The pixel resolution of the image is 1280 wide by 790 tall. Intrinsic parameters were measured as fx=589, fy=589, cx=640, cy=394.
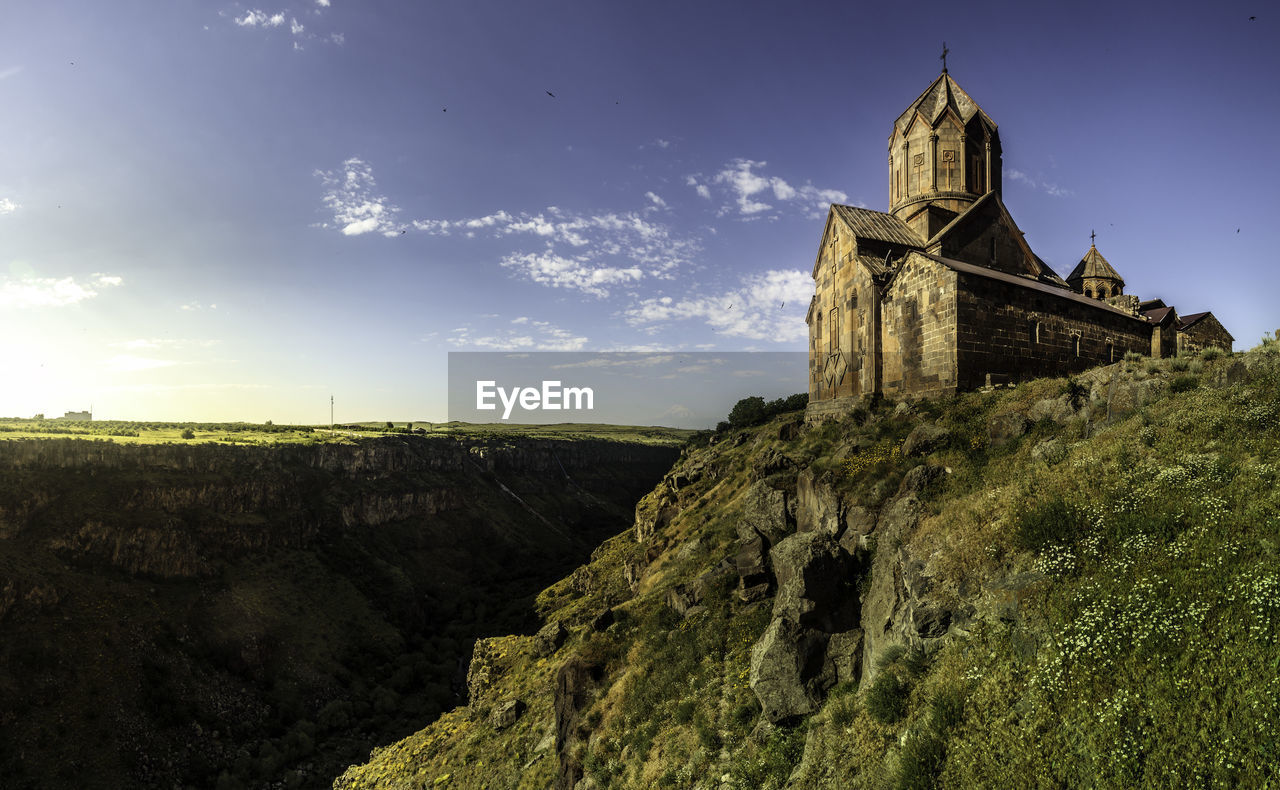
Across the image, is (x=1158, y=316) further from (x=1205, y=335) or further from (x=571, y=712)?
(x=571, y=712)

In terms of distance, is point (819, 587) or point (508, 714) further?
point (508, 714)

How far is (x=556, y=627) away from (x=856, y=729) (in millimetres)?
20994

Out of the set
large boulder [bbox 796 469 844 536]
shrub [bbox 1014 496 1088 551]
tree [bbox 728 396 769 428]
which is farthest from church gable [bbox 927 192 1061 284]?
tree [bbox 728 396 769 428]

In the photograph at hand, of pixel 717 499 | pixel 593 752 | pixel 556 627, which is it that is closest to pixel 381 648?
pixel 556 627

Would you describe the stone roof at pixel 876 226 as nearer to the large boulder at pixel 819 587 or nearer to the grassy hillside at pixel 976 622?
the grassy hillside at pixel 976 622

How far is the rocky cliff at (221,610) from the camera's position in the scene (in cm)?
3509

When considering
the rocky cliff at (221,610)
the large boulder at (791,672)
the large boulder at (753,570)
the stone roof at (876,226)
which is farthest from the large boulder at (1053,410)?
the rocky cliff at (221,610)

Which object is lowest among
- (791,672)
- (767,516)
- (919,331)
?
(791,672)

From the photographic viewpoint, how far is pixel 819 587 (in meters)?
14.5

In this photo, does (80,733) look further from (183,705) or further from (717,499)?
(717,499)

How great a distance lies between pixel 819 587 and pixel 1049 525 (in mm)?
5352

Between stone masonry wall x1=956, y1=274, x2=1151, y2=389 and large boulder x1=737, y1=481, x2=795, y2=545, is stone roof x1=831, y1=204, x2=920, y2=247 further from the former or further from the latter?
large boulder x1=737, y1=481, x2=795, y2=545

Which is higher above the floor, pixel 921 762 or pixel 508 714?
pixel 921 762

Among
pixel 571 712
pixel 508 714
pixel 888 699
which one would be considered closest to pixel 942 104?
pixel 888 699
